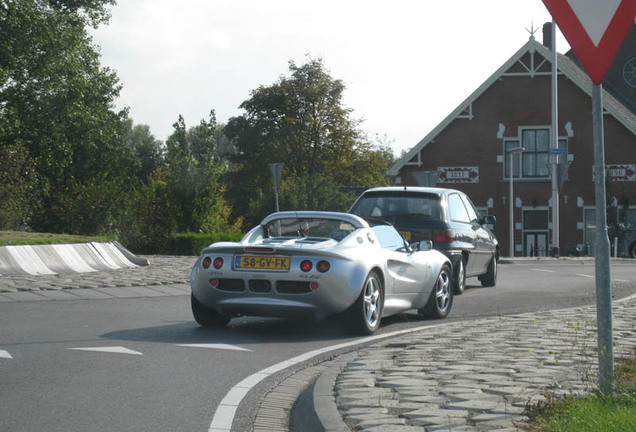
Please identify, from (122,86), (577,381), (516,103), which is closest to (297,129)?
(122,86)

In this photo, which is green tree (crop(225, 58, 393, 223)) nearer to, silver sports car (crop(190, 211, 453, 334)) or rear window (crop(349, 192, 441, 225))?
rear window (crop(349, 192, 441, 225))

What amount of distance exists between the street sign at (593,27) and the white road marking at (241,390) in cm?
294

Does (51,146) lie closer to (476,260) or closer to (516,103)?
(516,103)

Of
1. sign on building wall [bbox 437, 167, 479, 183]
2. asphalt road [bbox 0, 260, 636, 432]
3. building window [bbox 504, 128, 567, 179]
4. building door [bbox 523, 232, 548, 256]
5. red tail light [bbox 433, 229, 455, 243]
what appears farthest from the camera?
sign on building wall [bbox 437, 167, 479, 183]

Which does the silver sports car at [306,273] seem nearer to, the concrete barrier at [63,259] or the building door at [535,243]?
the concrete barrier at [63,259]

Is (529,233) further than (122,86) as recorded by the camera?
No

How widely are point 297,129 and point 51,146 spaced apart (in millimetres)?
22363

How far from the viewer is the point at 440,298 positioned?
11.8 meters

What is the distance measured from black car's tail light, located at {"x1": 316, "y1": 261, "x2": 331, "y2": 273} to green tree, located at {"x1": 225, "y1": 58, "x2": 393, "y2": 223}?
167ft

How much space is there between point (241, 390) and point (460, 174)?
3779 centimetres

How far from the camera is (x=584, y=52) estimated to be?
201 inches

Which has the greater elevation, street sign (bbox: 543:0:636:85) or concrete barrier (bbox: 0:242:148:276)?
street sign (bbox: 543:0:636:85)

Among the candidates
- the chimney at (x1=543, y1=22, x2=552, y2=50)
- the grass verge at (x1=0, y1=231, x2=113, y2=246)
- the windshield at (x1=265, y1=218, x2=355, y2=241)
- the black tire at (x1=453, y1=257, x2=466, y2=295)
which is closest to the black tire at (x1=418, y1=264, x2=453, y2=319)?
the windshield at (x1=265, y1=218, x2=355, y2=241)

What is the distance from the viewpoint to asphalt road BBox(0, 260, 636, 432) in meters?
5.64
